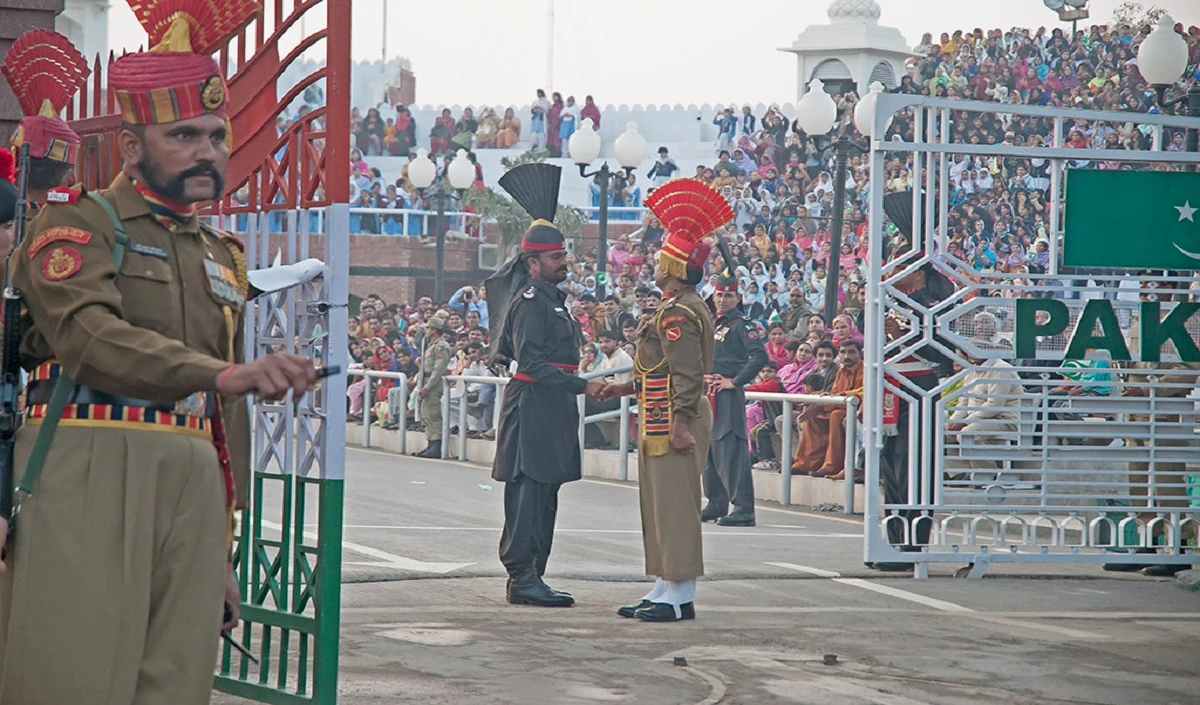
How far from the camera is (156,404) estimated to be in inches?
168

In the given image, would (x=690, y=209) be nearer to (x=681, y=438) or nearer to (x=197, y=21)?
(x=681, y=438)

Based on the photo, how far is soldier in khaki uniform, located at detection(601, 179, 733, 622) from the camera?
346 inches

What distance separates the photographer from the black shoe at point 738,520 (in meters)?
13.8

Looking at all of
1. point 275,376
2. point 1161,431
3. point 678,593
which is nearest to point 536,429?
point 678,593

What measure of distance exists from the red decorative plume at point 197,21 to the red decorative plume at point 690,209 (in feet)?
14.5

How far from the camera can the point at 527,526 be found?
9297 millimetres

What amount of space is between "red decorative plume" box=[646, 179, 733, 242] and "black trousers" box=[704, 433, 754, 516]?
15.2ft

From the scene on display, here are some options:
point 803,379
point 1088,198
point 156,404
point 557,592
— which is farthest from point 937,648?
point 803,379

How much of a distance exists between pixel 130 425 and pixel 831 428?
11.3m

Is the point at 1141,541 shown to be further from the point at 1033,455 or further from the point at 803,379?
the point at 803,379

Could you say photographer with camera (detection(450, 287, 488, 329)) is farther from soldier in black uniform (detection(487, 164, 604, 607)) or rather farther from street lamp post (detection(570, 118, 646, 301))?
soldier in black uniform (detection(487, 164, 604, 607))

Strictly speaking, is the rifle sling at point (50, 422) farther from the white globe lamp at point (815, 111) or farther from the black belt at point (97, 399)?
the white globe lamp at point (815, 111)

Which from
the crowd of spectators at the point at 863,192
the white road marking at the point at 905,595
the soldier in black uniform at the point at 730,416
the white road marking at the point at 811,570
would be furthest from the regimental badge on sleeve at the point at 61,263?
the crowd of spectators at the point at 863,192

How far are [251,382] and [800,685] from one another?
3925 mm
